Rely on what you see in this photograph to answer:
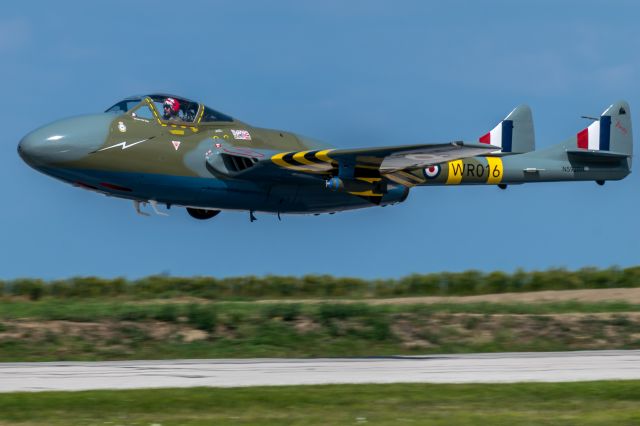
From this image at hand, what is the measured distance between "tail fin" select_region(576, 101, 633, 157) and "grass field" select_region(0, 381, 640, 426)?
21.3m

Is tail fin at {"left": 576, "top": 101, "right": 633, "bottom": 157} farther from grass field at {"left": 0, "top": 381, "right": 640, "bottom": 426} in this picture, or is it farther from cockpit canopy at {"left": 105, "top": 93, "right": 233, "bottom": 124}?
grass field at {"left": 0, "top": 381, "right": 640, "bottom": 426}

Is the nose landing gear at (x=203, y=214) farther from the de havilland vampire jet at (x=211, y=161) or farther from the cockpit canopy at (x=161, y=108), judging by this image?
the cockpit canopy at (x=161, y=108)

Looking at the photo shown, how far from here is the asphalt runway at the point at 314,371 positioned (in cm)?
1502

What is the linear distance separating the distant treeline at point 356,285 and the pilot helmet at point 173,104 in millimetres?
Answer: 13174

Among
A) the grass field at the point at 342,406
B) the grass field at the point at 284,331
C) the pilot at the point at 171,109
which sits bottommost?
the grass field at the point at 342,406

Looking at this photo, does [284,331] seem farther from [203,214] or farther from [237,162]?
[203,214]

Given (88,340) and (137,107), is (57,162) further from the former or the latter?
(88,340)

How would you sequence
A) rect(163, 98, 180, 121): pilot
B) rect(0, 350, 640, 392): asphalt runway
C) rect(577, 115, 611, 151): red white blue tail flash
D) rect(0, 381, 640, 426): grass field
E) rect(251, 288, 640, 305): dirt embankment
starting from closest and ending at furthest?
rect(0, 381, 640, 426): grass field
rect(0, 350, 640, 392): asphalt runway
rect(163, 98, 180, 121): pilot
rect(251, 288, 640, 305): dirt embankment
rect(577, 115, 611, 151): red white blue tail flash

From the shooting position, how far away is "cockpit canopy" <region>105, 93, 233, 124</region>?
25.0 meters

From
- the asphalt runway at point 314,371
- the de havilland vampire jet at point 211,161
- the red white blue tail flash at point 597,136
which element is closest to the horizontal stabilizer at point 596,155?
the red white blue tail flash at point 597,136

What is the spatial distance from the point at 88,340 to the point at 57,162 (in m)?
4.16

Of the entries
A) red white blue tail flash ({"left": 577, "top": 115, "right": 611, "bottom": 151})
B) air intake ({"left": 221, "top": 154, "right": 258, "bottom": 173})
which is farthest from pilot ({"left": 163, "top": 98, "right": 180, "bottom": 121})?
red white blue tail flash ({"left": 577, "top": 115, "right": 611, "bottom": 151})

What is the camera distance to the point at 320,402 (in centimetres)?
1294

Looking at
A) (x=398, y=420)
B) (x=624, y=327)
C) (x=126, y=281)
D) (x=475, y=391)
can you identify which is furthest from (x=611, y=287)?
(x=398, y=420)
